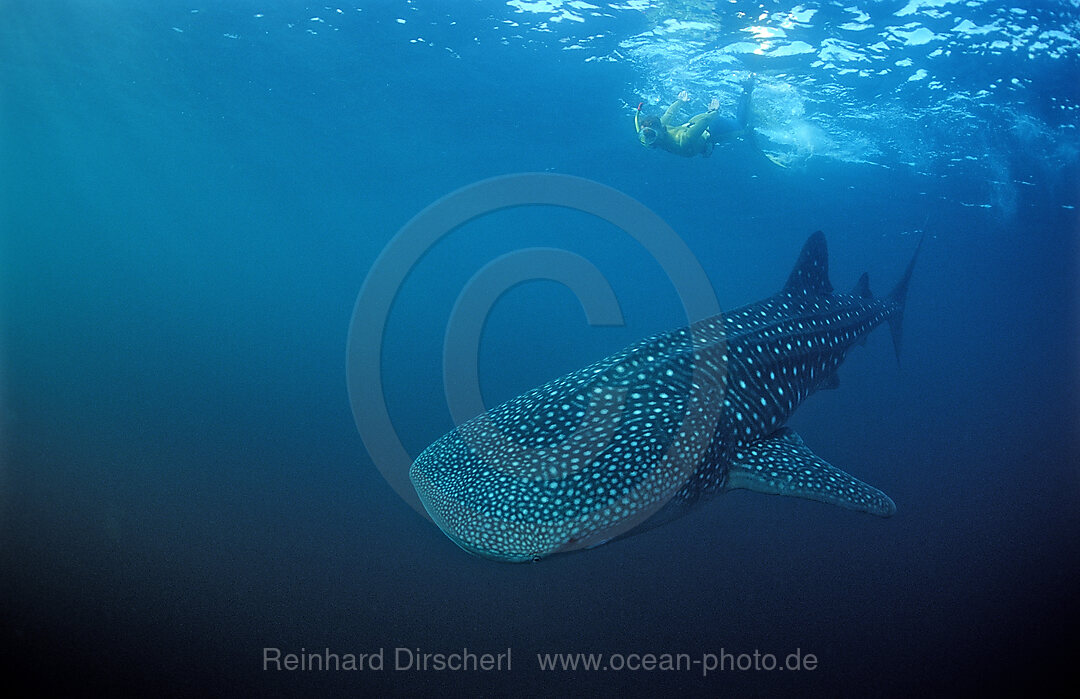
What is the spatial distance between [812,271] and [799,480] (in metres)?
3.66

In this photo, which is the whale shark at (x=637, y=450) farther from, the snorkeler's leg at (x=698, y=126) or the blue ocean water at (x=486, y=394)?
the snorkeler's leg at (x=698, y=126)

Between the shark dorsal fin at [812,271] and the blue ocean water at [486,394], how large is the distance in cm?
301

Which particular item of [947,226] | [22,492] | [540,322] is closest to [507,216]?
[947,226]

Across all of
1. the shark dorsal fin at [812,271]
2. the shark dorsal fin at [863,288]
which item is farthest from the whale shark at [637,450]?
the shark dorsal fin at [863,288]

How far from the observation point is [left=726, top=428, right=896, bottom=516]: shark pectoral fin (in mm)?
3969

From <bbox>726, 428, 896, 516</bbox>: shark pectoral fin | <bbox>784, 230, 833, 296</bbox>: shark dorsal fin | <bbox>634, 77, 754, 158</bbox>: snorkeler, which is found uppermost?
<bbox>634, 77, 754, 158</bbox>: snorkeler

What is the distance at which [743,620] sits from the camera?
16.9ft

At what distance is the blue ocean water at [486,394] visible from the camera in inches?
191

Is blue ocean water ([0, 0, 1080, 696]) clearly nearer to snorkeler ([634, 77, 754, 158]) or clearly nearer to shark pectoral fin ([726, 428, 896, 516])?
shark pectoral fin ([726, 428, 896, 516])

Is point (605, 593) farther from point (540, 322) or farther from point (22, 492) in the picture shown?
point (540, 322)

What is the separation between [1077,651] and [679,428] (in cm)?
503

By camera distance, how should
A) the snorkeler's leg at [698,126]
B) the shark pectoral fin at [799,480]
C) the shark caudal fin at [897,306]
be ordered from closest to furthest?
1. the shark pectoral fin at [799,480]
2. the shark caudal fin at [897,306]
3. the snorkeler's leg at [698,126]

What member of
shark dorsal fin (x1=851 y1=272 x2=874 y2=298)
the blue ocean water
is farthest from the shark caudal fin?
the blue ocean water
